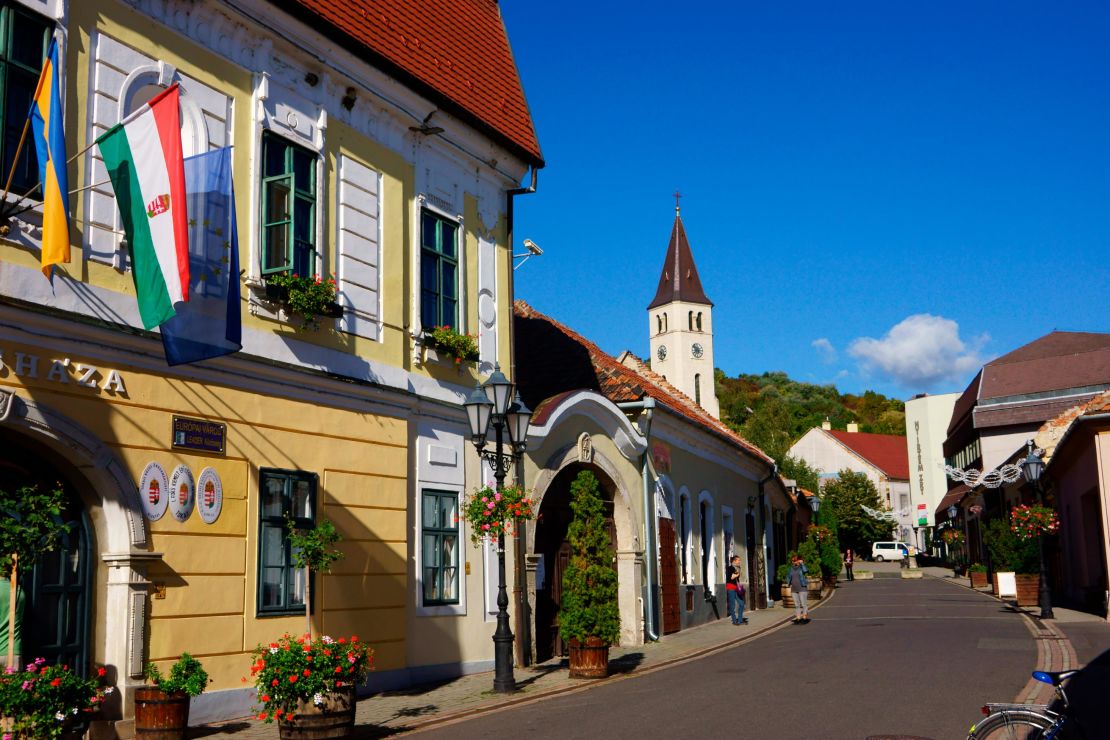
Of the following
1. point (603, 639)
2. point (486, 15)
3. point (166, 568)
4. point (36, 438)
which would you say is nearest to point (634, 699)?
point (603, 639)

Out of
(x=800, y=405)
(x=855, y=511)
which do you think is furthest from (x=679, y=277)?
(x=855, y=511)

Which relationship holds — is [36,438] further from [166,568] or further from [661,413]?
[661,413]

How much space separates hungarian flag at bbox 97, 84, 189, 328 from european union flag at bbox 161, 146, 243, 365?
1.61 ft

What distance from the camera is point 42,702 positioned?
833 centimetres

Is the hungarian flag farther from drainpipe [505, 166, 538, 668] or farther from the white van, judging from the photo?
the white van

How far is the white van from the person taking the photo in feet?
274

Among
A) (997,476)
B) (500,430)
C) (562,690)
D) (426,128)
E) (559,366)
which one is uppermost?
(426,128)

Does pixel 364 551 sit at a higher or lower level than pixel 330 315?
lower

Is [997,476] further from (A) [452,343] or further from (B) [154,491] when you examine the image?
(B) [154,491]

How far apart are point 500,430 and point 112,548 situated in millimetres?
5623

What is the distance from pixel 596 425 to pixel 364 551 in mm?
7420

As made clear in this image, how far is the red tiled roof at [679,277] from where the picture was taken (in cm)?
10912

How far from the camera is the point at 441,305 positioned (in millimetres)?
16750

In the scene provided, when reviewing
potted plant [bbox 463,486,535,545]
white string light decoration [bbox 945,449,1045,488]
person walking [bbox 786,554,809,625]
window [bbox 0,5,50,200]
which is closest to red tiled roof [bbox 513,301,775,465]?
person walking [bbox 786,554,809,625]
